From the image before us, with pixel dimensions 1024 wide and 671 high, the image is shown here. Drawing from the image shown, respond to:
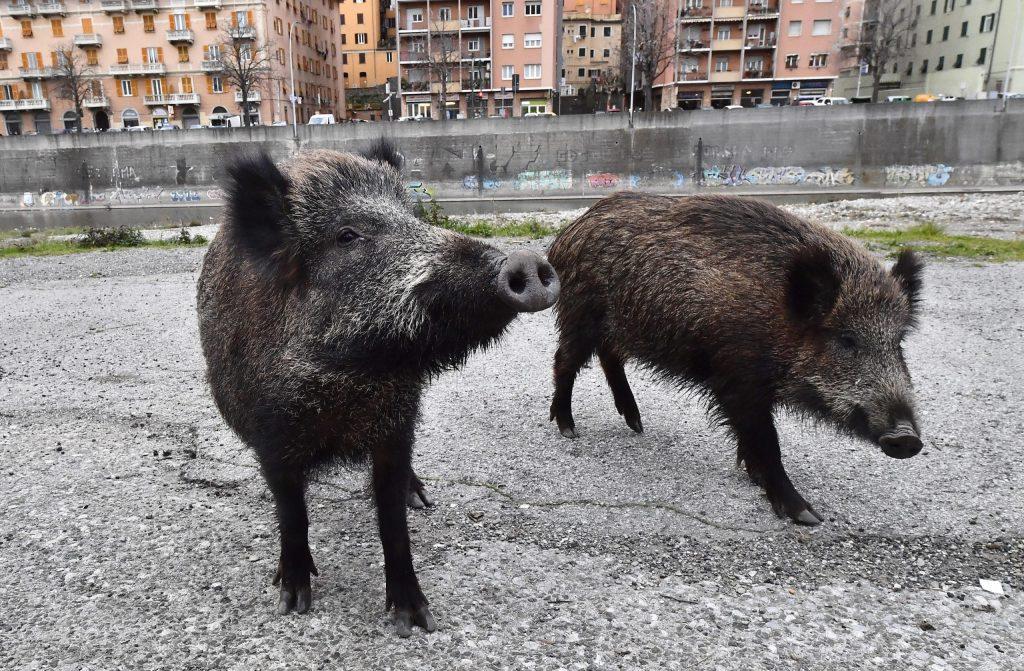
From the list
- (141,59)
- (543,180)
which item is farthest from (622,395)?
(141,59)

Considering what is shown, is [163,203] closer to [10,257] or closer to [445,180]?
[445,180]

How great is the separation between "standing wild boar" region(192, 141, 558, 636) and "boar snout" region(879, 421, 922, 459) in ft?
6.15

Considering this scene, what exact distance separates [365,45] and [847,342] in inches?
3577

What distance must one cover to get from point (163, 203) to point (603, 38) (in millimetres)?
54579

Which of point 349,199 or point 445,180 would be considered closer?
point 349,199

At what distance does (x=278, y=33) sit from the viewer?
5197cm

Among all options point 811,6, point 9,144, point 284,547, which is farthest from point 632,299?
point 811,6

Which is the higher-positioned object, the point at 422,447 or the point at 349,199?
the point at 349,199

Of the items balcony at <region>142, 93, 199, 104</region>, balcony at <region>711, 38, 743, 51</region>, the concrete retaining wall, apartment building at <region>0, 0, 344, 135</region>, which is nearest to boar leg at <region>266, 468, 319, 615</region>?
the concrete retaining wall

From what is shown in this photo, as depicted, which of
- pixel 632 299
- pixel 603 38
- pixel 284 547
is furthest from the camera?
pixel 603 38

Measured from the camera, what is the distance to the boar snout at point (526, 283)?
187cm

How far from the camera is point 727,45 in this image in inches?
2058

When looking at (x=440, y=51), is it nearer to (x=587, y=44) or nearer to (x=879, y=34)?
(x=587, y=44)

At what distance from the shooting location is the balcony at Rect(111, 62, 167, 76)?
51.2m
